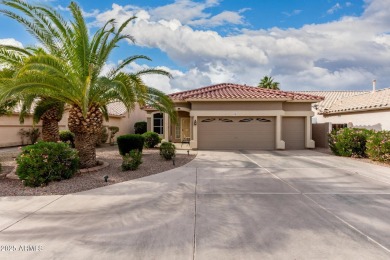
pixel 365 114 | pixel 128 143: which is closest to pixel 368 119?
pixel 365 114

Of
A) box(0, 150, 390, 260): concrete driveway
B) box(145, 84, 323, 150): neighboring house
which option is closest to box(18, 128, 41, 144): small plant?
box(145, 84, 323, 150): neighboring house

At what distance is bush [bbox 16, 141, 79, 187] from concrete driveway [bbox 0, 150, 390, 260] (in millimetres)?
1076

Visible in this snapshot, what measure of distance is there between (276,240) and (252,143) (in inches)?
548

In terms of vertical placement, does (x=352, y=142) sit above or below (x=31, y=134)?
below

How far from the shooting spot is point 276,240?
4047 millimetres

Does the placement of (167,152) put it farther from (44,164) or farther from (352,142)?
(352,142)

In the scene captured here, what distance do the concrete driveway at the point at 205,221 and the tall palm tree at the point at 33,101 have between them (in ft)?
20.2

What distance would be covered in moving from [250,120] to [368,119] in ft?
25.1

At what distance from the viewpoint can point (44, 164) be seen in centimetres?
745

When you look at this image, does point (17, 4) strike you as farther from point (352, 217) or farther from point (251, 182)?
point (352, 217)

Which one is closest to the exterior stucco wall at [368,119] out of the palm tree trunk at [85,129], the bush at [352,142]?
the bush at [352,142]

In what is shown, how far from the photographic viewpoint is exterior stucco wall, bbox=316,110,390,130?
14.6 metres

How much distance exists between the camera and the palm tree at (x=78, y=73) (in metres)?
8.19

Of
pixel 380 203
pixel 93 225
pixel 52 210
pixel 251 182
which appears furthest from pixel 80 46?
pixel 380 203
